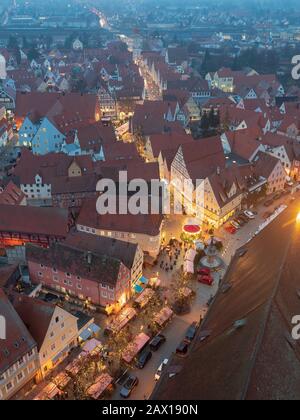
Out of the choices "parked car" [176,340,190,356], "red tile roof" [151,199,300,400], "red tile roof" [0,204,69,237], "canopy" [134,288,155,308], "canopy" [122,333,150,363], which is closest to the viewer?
"red tile roof" [151,199,300,400]

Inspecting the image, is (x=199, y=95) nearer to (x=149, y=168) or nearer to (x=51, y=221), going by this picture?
(x=149, y=168)

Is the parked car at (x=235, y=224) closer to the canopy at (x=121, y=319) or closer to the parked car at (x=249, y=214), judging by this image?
the parked car at (x=249, y=214)

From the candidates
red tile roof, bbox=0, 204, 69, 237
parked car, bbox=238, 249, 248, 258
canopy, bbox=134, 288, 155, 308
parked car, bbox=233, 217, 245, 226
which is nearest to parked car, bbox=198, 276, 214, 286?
canopy, bbox=134, 288, 155, 308

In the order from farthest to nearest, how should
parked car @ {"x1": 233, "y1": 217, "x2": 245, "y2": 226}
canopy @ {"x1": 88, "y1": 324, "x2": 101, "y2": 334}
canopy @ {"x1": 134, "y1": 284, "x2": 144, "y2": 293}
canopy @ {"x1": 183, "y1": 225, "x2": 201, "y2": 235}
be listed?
parked car @ {"x1": 233, "y1": 217, "x2": 245, "y2": 226}, canopy @ {"x1": 183, "y1": 225, "x2": 201, "y2": 235}, canopy @ {"x1": 134, "y1": 284, "x2": 144, "y2": 293}, canopy @ {"x1": 88, "y1": 324, "x2": 101, "y2": 334}

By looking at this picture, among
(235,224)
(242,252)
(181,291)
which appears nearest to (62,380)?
(181,291)

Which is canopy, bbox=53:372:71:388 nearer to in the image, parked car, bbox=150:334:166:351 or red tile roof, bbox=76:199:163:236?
parked car, bbox=150:334:166:351

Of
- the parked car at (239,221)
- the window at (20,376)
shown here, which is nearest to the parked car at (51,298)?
the window at (20,376)

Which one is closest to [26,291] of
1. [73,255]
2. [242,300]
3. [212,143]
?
[73,255]
